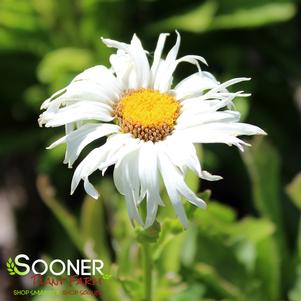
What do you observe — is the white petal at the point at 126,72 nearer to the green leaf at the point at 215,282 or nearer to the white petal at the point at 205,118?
the white petal at the point at 205,118


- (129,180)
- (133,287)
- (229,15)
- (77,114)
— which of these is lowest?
(133,287)

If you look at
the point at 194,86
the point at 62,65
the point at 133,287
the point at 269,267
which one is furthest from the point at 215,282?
the point at 62,65

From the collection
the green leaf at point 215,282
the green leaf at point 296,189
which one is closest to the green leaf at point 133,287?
the green leaf at point 215,282

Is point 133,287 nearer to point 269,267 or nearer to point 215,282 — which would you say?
point 215,282

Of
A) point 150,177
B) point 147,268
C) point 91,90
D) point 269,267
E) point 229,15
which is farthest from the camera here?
point 229,15

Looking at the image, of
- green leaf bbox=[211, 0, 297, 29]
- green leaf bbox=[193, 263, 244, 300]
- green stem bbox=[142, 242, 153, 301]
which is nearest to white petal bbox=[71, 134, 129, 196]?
green stem bbox=[142, 242, 153, 301]
